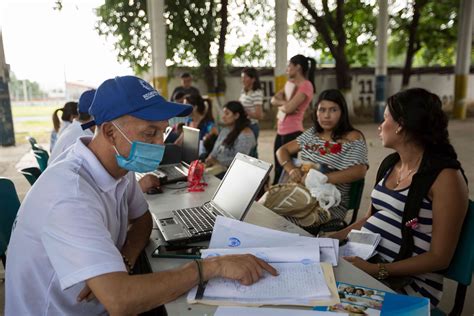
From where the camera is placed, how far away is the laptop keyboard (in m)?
1.61

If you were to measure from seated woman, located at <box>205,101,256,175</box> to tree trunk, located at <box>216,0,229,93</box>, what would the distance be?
7.46 m

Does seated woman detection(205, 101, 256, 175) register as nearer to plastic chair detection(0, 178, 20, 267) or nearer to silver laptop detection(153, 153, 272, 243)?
silver laptop detection(153, 153, 272, 243)

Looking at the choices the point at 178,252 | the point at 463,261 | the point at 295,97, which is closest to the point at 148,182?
the point at 178,252

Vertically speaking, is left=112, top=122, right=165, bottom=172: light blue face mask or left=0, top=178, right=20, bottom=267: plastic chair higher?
left=112, top=122, right=165, bottom=172: light blue face mask

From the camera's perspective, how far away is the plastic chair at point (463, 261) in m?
1.54

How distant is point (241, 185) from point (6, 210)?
1144mm

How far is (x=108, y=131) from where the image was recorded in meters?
1.26

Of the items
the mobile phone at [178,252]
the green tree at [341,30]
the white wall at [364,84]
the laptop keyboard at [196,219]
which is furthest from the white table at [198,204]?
the green tree at [341,30]

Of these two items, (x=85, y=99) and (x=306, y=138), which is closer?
(x=85, y=99)

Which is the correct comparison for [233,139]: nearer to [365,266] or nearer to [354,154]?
[354,154]

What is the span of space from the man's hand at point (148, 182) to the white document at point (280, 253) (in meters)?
1.19

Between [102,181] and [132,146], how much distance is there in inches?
5.6

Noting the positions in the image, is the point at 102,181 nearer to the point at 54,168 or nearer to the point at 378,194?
the point at 54,168

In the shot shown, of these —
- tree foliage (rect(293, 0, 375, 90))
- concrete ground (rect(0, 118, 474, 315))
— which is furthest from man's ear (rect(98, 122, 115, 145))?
tree foliage (rect(293, 0, 375, 90))
